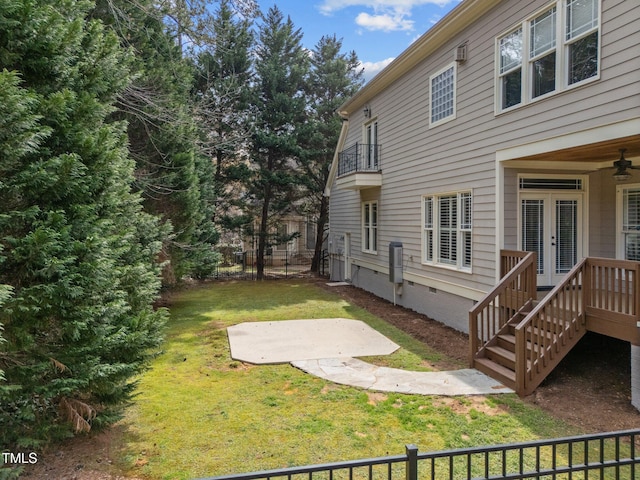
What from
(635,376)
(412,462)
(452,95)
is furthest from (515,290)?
(412,462)

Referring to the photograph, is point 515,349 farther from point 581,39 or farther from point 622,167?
point 581,39

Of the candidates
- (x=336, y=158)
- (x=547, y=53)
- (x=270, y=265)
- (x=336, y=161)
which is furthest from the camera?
(x=270, y=265)

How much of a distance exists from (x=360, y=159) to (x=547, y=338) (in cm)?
973

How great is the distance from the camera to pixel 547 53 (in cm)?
635

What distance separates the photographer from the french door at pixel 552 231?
25.2 feet

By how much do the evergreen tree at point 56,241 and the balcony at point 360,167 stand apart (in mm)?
9364

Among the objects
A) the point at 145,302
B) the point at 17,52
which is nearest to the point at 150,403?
the point at 145,302

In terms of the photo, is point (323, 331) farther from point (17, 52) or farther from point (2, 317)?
point (17, 52)

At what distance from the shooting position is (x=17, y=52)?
3602 millimetres

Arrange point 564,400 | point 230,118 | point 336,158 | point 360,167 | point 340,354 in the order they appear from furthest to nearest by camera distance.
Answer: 1. point 230,118
2. point 336,158
3. point 360,167
4. point 340,354
5. point 564,400

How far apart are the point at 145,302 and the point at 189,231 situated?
229 inches

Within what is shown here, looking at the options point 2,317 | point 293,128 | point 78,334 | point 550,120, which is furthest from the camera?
point 293,128

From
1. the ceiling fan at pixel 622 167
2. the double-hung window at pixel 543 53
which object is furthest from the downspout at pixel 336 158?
the ceiling fan at pixel 622 167

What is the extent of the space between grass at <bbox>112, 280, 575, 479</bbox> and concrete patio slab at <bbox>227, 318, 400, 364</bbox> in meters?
0.41
